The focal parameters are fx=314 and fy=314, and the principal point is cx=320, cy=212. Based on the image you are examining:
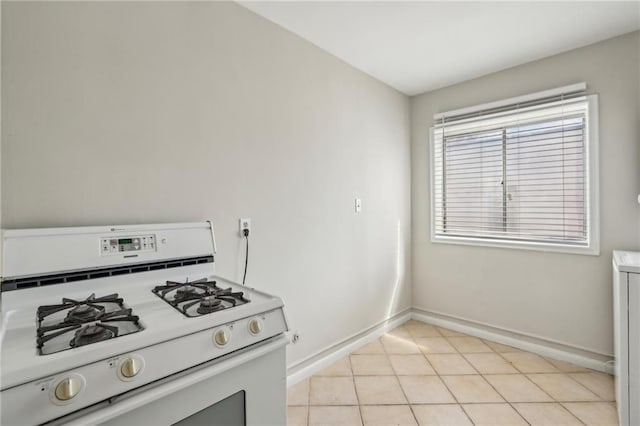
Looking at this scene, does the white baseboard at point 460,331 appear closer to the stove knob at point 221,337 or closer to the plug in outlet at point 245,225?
the plug in outlet at point 245,225

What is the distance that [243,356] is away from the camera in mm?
1004

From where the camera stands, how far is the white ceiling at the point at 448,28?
1.83 metres

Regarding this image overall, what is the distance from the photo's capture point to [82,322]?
0.92m

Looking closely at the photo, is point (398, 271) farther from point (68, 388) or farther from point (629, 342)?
point (68, 388)

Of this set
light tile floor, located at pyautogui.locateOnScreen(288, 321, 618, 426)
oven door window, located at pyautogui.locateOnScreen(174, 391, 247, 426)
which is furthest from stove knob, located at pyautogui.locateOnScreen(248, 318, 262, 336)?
light tile floor, located at pyautogui.locateOnScreen(288, 321, 618, 426)

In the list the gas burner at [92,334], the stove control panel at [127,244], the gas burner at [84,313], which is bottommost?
the gas burner at [92,334]

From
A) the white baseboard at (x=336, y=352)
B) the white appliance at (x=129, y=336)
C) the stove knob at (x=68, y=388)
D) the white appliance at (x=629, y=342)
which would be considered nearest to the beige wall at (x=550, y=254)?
the white baseboard at (x=336, y=352)

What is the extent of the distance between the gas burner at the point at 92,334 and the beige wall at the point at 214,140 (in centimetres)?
58

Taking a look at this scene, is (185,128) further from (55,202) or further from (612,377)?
(612,377)

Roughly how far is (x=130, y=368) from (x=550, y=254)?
2812 mm

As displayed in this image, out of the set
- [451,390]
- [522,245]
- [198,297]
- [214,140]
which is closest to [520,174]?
[522,245]

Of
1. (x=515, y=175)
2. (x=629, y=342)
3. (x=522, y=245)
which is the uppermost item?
(x=515, y=175)

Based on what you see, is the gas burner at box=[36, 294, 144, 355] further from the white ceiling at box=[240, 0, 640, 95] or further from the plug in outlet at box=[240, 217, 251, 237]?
the white ceiling at box=[240, 0, 640, 95]

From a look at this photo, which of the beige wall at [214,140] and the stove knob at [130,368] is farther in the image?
the beige wall at [214,140]
